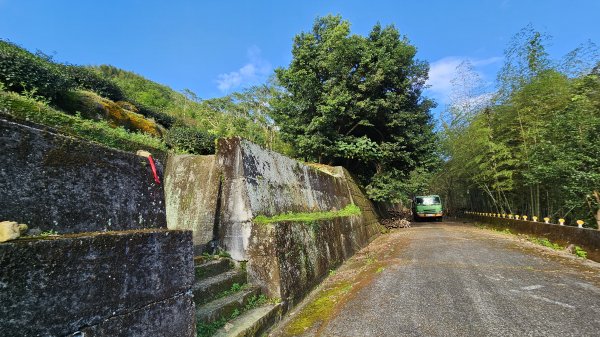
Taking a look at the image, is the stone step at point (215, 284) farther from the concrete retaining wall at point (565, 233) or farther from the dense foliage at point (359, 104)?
the dense foliage at point (359, 104)

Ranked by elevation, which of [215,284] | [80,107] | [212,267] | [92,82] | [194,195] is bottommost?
[215,284]

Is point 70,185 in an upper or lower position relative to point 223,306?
upper

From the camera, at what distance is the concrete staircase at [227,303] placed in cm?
286

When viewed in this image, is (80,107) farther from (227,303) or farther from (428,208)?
(428,208)

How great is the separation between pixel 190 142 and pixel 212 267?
14.7ft

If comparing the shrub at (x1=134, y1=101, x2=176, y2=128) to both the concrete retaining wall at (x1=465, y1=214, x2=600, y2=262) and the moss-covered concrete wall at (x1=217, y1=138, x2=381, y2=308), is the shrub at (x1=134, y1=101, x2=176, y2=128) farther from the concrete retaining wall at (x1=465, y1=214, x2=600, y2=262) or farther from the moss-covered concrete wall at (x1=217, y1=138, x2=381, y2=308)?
the concrete retaining wall at (x1=465, y1=214, x2=600, y2=262)

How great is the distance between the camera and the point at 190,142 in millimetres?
7488

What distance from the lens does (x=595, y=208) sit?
25.9ft

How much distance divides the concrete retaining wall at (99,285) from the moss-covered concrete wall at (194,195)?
6.39 feet

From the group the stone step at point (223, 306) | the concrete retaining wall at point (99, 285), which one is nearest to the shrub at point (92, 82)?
the stone step at point (223, 306)

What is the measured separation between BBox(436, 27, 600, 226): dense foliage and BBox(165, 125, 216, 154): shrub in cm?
926

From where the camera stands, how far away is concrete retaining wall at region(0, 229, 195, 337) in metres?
1.46

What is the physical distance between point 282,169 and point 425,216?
1871cm

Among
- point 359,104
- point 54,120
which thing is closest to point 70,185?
point 54,120
